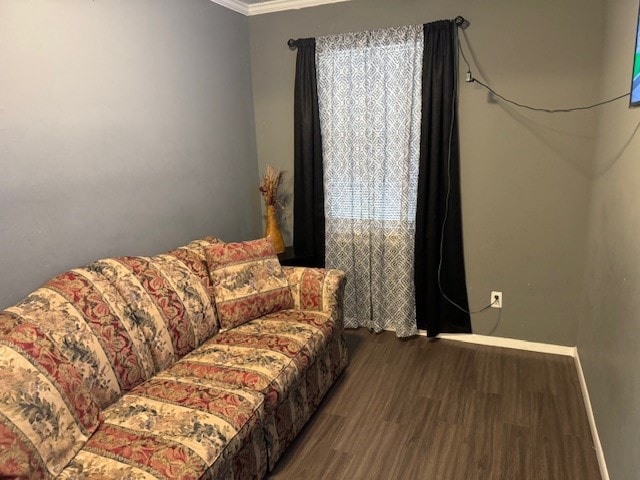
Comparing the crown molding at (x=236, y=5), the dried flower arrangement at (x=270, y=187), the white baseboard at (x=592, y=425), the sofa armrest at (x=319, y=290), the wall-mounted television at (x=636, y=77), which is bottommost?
the white baseboard at (x=592, y=425)

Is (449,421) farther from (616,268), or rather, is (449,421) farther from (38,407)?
(38,407)

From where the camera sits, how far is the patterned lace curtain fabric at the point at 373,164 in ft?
9.52

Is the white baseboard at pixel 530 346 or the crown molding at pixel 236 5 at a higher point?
the crown molding at pixel 236 5

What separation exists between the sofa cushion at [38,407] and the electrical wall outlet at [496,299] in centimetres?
244

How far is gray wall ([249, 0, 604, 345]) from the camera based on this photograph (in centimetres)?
255

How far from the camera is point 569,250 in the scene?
108 inches

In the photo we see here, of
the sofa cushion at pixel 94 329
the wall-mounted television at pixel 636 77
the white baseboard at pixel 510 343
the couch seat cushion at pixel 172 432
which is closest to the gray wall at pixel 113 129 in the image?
the sofa cushion at pixel 94 329

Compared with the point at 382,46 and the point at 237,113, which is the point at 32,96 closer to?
the point at 237,113

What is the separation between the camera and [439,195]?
2920mm

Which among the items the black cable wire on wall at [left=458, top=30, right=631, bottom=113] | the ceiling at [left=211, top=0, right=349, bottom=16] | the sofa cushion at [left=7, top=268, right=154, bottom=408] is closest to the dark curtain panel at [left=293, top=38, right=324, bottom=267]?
the ceiling at [left=211, top=0, right=349, bottom=16]

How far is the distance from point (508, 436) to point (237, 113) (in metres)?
2.70

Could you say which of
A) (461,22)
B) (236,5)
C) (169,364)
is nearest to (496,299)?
(461,22)

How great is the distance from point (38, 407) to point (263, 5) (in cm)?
291

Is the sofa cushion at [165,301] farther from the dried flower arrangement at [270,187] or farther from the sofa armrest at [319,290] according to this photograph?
the dried flower arrangement at [270,187]
